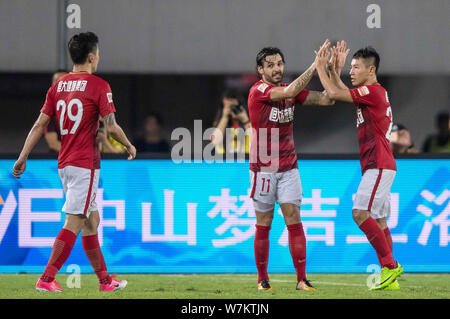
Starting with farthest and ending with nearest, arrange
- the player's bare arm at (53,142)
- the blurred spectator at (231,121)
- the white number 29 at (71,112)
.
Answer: the blurred spectator at (231,121), the player's bare arm at (53,142), the white number 29 at (71,112)

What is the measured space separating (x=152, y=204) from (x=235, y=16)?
25.8 ft

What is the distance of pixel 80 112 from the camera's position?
597 centimetres

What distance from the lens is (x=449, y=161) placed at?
7758 millimetres

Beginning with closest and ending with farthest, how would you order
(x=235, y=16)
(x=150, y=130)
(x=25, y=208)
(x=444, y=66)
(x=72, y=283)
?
(x=72, y=283), (x=25, y=208), (x=150, y=130), (x=235, y=16), (x=444, y=66)

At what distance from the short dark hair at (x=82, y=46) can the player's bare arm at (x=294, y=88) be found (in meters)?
1.30

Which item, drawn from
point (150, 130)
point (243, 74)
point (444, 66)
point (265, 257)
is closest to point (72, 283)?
point (265, 257)

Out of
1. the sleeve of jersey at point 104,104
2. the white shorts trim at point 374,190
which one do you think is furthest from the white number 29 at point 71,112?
the white shorts trim at point 374,190

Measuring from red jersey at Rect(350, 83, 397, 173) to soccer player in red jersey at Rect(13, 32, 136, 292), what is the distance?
1706 mm

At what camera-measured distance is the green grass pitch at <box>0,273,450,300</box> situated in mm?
6117

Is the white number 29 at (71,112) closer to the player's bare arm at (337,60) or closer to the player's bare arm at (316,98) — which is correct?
the player's bare arm at (316,98)

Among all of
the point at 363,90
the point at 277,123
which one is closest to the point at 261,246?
the point at 277,123

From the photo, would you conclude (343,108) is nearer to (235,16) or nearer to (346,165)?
(235,16)

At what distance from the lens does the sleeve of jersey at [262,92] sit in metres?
6.22

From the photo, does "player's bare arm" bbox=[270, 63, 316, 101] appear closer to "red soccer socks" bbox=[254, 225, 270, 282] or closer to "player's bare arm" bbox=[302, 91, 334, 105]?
"player's bare arm" bbox=[302, 91, 334, 105]
